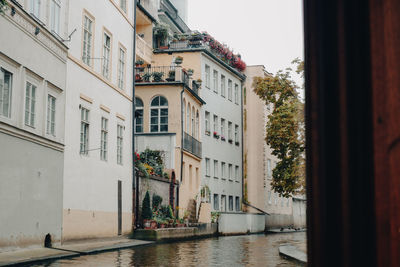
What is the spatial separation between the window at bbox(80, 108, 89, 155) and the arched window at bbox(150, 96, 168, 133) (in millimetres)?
15765

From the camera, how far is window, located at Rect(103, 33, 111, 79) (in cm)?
2506

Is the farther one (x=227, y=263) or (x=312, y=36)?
(x=227, y=263)

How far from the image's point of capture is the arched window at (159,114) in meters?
38.6

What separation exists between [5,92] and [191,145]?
25.0 m

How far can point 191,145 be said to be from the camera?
40688mm

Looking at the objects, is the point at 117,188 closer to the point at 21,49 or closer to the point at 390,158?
the point at 21,49

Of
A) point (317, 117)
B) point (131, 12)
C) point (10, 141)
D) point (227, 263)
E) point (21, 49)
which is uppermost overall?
point (131, 12)

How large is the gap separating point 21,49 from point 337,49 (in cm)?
Result: 1613

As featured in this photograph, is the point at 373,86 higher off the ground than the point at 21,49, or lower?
lower

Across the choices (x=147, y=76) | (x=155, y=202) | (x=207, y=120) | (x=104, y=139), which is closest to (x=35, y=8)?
(x=104, y=139)

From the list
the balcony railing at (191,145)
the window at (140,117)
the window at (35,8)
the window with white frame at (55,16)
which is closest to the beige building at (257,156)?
the balcony railing at (191,145)

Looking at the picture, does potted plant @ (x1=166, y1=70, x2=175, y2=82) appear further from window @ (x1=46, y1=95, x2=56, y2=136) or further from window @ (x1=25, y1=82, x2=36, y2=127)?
window @ (x1=25, y1=82, x2=36, y2=127)

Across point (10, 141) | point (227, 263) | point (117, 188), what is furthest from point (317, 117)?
point (117, 188)

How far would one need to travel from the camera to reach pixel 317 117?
1.58 m
